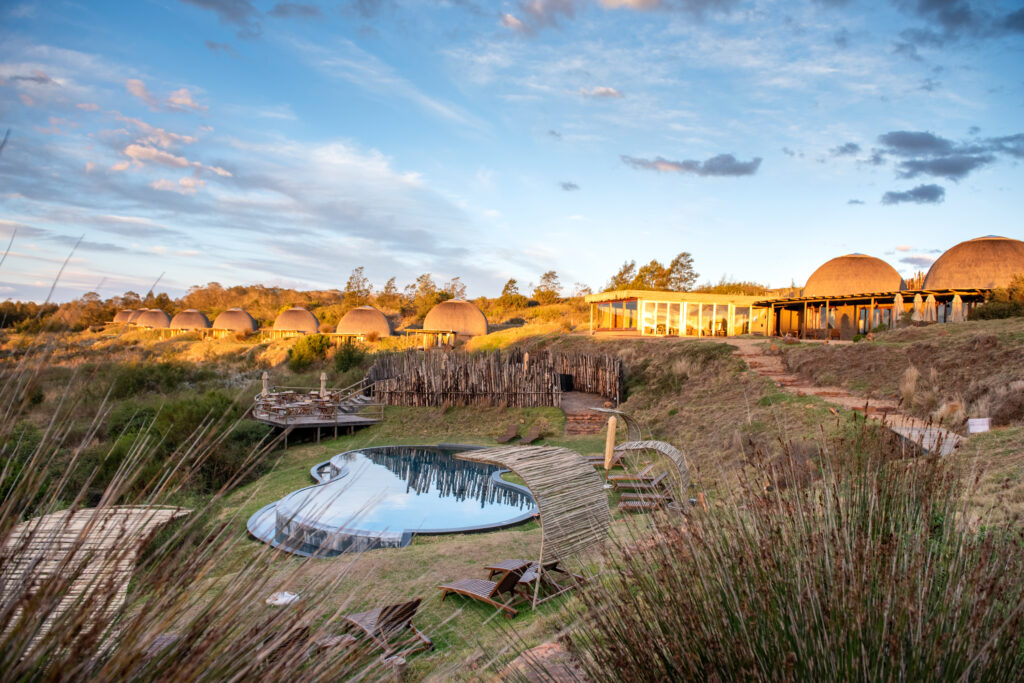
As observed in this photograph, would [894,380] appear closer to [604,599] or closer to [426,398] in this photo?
[426,398]

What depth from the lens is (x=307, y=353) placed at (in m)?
24.8

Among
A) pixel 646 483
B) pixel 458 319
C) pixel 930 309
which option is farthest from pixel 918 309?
pixel 458 319

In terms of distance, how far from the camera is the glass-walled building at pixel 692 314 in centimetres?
2708

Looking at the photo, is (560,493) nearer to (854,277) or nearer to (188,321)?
(854,277)

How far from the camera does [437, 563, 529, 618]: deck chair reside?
550 cm

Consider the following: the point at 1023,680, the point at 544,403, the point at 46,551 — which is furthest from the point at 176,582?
the point at 544,403

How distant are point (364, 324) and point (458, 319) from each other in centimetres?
584

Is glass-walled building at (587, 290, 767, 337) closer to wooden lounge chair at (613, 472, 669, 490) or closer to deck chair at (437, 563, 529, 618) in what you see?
wooden lounge chair at (613, 472, 669, 490)

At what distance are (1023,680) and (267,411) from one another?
50.6ft

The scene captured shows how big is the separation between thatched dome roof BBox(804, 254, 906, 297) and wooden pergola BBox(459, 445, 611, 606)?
73.1 ft

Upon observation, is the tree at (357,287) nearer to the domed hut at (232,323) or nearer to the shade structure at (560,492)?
the domed hut at (232,323)

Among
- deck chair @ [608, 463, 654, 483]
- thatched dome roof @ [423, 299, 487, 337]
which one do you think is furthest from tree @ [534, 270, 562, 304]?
deck chair @ [608, 463, 654, 483]

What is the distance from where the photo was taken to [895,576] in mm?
1816

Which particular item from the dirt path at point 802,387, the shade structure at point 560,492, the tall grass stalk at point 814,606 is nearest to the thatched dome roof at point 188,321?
the dirt path at point 802,387
